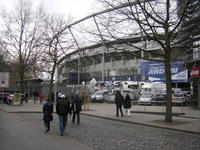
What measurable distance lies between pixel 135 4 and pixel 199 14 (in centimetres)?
369

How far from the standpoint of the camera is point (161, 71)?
29.2 m

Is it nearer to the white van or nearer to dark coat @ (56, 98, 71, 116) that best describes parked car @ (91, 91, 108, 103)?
the white van

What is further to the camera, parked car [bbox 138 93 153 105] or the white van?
the white van

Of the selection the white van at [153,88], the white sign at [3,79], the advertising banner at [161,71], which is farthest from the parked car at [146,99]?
the white sign at [3,79]

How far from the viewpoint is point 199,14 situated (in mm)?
13164

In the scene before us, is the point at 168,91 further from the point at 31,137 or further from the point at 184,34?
the point at 31,137

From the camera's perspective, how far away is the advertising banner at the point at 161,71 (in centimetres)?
2778

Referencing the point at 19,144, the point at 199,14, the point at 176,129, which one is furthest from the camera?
the point at 199,14

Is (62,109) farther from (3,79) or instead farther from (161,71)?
(161,71)

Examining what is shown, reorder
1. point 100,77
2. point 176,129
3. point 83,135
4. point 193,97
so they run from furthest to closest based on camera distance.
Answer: point 100,77, point 193,97, point 176,129, point 83,135

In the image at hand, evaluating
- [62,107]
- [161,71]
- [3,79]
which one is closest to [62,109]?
[62,107]

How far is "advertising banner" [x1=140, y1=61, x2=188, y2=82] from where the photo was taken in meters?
27.8

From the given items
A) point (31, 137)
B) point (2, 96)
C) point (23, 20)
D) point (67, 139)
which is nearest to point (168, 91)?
point (67, 139)

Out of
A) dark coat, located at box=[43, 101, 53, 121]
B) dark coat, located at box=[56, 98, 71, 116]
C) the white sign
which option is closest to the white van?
the white sign
